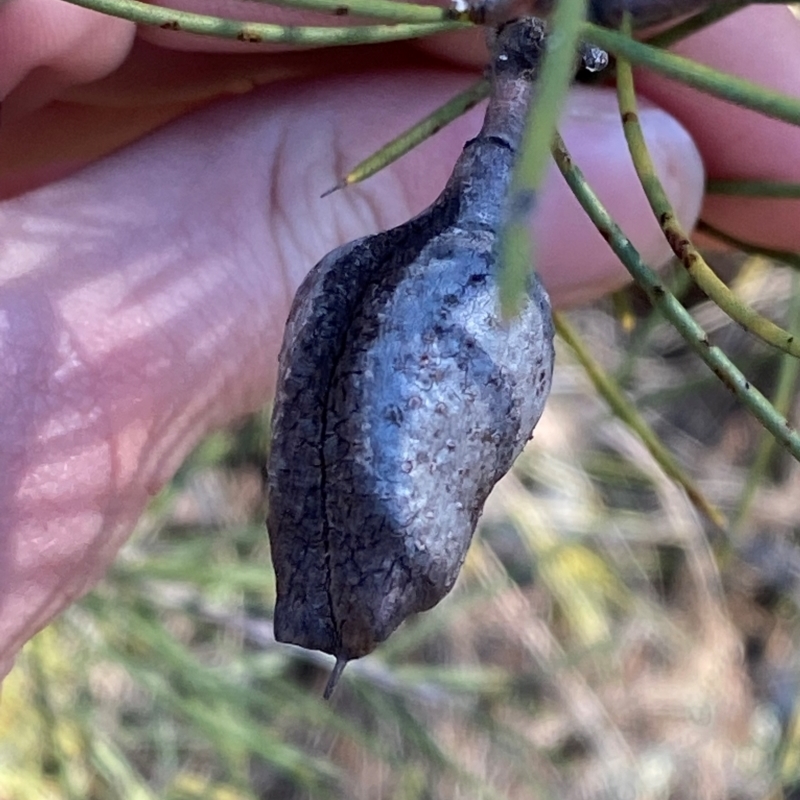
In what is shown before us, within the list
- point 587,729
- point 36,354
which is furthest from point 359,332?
point 587,729

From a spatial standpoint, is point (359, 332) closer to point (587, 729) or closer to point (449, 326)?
point (449, 326)

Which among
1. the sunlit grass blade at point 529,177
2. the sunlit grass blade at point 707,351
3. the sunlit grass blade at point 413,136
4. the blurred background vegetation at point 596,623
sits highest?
the sunlit grass blade at point 529,177

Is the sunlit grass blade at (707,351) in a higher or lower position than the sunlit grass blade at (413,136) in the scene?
lower

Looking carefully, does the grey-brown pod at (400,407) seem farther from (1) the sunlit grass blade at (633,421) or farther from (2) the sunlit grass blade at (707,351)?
(1) the sunlit grass blade at (633,421)

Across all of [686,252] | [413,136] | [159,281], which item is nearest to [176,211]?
[159,281]

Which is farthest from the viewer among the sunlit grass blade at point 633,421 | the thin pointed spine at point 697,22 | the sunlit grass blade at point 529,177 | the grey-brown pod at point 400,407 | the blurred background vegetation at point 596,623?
the blurred background vegetation at point 596,623

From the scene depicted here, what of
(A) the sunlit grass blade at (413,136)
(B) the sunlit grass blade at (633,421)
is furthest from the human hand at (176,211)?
(A) the sunlit grass blade at (413,136)
